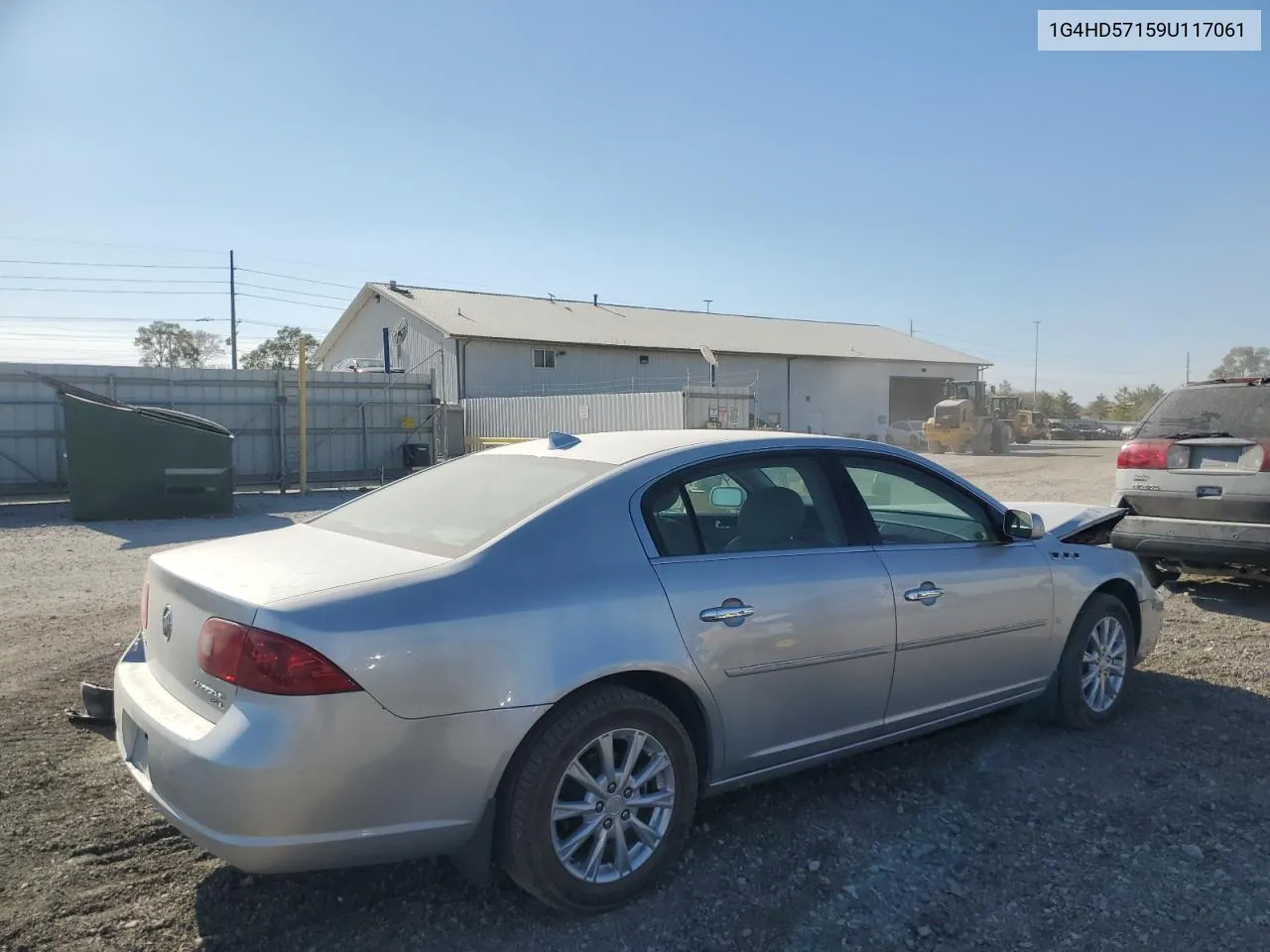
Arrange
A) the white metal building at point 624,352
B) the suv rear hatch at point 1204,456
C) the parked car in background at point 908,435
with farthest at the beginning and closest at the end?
the parked car in background at point 908,435, the white metal building at point 624,352, the suv rear hatch at point 1204,456

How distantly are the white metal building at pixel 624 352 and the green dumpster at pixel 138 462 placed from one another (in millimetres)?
13088

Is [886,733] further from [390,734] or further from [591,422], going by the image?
[591,422]

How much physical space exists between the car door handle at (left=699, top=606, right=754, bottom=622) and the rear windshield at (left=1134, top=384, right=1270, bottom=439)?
17.7ft

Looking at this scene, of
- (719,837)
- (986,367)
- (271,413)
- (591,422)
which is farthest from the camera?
(986,367)

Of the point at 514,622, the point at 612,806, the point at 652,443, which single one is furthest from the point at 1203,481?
the point at 514,622

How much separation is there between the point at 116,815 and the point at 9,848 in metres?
0.36

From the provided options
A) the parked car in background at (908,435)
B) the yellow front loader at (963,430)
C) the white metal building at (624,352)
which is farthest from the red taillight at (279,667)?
the parked car in background at (908,435)

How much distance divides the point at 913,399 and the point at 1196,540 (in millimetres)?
46619

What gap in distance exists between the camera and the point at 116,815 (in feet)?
11.8

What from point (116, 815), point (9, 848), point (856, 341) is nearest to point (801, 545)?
point (116, 815)

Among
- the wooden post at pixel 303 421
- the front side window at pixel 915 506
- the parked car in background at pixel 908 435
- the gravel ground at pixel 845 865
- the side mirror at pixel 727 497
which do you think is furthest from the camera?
the parked car in background at pixel 908 435

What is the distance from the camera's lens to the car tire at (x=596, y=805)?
2.80 metres

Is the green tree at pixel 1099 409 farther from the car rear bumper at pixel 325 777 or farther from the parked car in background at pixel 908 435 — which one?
the car rear bumper at pixel 325 777

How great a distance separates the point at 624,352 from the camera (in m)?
34.7
